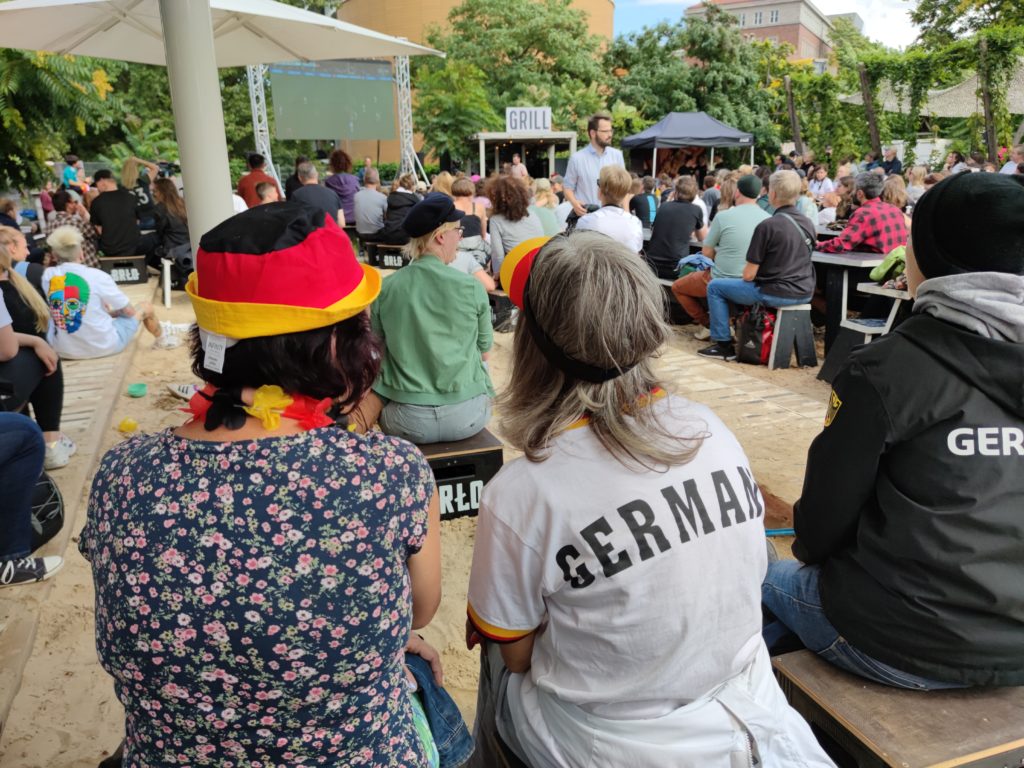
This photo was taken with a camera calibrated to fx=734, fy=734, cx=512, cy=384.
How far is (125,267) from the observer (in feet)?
29.6

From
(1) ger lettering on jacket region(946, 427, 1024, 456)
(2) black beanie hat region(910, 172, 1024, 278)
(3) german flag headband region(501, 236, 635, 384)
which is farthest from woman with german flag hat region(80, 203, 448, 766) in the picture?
(2) black beanie hat region(910, 172, 1024, 278)

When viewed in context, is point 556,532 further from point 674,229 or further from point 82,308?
point 674,229

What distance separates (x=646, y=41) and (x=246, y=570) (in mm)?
30627

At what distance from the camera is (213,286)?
1.27m

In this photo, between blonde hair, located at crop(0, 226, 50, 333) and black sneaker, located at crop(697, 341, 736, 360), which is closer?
blonde hair, located at crop(0, 226, 50, 333)

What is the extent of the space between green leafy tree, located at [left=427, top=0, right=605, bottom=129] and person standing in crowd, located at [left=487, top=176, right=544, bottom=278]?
71.4ft

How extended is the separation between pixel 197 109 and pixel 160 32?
2.87 meters

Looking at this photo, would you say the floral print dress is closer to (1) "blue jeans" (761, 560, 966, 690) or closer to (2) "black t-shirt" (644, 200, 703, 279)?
(1) "blue jeans" (761, 560, 966, 690)

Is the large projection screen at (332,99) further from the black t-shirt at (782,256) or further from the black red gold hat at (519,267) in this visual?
the black red gold hat at (519,267)

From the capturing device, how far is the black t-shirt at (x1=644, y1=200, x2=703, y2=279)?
7.81m

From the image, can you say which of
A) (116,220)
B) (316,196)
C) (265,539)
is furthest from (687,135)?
(265,539)

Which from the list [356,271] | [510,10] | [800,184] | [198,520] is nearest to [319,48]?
[800,184]

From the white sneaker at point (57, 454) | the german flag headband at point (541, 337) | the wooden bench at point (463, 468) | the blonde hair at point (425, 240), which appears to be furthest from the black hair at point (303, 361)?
the white sneaker at point (57, 454)

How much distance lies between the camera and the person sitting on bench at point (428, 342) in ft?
11.0
